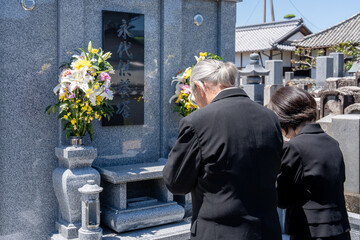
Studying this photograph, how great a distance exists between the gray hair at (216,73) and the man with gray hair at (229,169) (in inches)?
5.5

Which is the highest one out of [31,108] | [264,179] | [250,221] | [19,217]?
[31,108]

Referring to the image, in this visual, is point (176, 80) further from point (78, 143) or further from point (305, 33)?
point (305, 33)

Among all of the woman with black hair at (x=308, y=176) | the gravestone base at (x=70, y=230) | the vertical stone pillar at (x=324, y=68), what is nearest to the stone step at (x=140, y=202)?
the gravestone base at (x=70, y=230)

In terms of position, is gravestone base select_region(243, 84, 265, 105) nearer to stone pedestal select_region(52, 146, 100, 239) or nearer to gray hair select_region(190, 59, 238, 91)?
stone pedestal select_region(52, 146, 100, 239)

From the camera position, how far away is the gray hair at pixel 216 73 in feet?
8.43

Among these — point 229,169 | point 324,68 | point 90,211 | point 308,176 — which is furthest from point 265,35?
point 229,169

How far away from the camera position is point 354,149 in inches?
188

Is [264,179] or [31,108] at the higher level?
[31,108]

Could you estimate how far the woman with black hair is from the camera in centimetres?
264

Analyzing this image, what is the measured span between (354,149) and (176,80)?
2.41m

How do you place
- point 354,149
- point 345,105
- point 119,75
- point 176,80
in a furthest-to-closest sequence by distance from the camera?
point 345,105
point 176,80
point 119,75
point 354,149

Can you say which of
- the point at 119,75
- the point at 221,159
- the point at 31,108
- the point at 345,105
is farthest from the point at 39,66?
the point at 345,105

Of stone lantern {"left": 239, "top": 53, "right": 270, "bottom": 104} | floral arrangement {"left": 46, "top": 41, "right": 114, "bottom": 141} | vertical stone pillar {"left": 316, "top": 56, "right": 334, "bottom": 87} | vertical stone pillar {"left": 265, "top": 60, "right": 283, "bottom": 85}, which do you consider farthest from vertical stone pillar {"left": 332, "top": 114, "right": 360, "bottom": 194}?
vertical stone pillar {"left": 316, "top": 56, "right": 334, "bottom": 87}

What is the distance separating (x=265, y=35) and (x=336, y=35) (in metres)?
8.73
